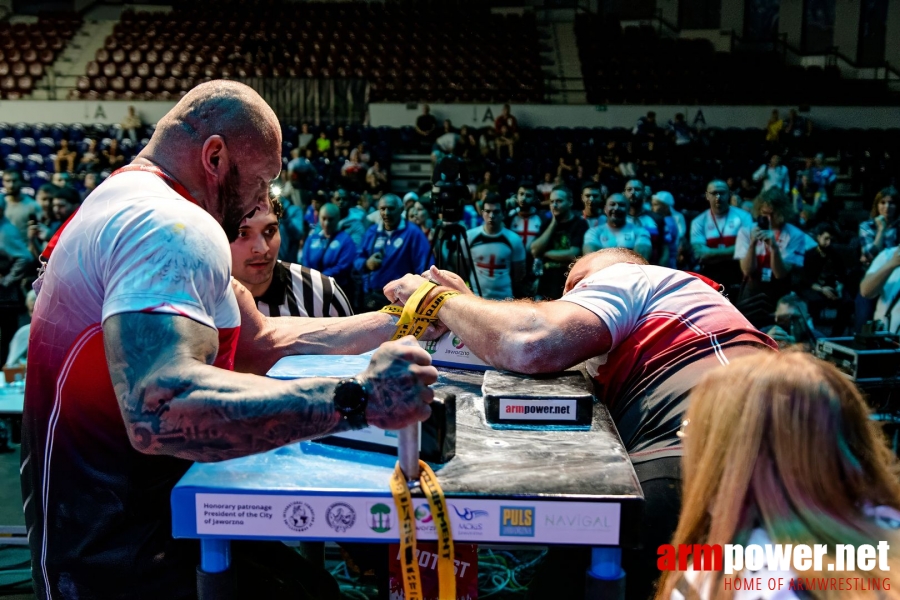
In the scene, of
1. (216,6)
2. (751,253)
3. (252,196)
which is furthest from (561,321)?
(216,6)

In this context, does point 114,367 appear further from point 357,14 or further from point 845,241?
point 357,14

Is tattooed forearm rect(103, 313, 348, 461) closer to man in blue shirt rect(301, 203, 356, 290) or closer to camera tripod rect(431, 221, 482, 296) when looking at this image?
camera tripod rect(431, 221, 482, 296)

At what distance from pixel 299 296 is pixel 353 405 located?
2299 millimetres

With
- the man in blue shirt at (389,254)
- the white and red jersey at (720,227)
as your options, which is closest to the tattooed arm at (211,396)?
the man in blue shirt at (389,254)

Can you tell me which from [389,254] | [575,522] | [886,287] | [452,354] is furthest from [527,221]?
[575,522]

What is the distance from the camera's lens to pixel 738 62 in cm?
1495

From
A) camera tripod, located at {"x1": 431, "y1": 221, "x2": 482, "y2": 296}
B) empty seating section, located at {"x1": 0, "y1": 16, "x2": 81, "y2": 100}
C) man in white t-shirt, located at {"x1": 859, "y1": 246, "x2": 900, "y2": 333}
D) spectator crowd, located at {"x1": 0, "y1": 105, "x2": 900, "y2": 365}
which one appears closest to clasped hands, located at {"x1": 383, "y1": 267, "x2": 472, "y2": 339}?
spectator crowd, located at {"x1": 0, "y1": 105, "x2": 900, "y2": 365}

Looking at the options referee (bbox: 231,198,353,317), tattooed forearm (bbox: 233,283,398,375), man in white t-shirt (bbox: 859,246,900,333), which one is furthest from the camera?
man in white t-shirt (bbox: 859,246,900,333)

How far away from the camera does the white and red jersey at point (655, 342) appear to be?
1.73 metres

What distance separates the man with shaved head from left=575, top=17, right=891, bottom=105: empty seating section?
40.8ft

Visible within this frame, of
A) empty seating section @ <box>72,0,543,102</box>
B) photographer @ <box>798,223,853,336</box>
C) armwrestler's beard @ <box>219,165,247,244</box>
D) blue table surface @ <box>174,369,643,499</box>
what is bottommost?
photographer @ <box>798,223,853,336</box>

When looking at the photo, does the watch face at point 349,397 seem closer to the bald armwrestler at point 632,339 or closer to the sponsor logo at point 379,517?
the sponsor logo at point 379,517

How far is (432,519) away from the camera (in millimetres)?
1144

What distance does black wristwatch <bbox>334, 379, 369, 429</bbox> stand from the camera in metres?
1.17
